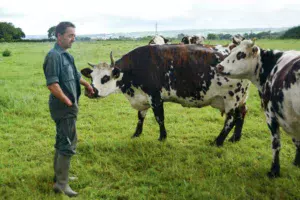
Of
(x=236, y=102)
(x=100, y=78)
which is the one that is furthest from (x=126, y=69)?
(x=236, y=102)

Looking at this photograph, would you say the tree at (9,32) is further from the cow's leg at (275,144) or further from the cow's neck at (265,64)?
the cow's leg at (275,144)

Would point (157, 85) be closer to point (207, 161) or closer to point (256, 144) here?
point (207, 161)

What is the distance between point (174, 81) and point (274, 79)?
227 cm

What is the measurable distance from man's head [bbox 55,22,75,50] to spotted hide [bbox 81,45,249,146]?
7.74 ft

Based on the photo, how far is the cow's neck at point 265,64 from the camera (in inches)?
195

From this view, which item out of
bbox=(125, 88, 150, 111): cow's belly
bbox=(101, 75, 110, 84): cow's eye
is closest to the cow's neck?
bbox=(125, 88, 150, 111): cow's belly

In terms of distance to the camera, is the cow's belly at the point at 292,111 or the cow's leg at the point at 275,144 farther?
the cow's leg at the point at 275,144

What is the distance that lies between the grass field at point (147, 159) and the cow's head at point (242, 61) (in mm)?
1558

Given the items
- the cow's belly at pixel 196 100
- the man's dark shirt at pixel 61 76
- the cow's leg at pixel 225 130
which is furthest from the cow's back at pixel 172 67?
the man's dark shirt at pixel 61 76

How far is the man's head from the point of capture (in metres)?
4.06

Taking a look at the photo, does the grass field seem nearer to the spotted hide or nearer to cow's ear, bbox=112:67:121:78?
the spotted hide

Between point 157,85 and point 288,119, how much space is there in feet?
9.22

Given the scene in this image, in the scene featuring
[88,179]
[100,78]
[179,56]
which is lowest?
[88,179]

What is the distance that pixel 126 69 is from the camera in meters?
6.61
